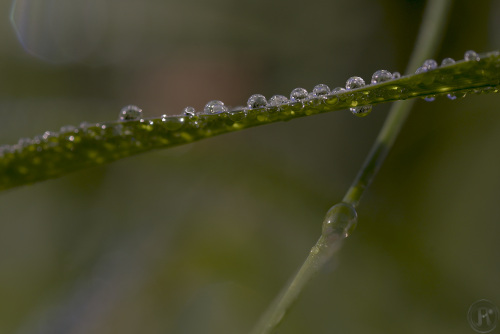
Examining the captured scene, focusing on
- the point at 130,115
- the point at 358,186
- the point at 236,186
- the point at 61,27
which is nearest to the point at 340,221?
the point at 358,186

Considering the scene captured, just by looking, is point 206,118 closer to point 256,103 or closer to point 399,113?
point 256,103

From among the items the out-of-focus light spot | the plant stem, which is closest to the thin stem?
the plant stem

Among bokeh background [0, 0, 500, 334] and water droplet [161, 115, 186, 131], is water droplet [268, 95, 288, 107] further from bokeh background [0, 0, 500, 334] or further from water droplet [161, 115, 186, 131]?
bokeh background [0, 0, 500, 334]

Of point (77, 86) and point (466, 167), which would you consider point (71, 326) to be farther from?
point (466, 167)

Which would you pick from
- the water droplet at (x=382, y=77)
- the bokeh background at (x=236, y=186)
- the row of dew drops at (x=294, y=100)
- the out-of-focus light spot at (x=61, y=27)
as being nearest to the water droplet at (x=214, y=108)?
the row of dew drops at (x=294, y=100)

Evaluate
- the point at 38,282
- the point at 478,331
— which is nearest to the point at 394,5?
the point at 478,331

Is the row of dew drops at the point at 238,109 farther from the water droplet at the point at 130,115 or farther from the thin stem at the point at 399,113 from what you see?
the thin stem at the point at 399,113

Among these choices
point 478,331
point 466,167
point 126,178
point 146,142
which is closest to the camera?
point 146,142
